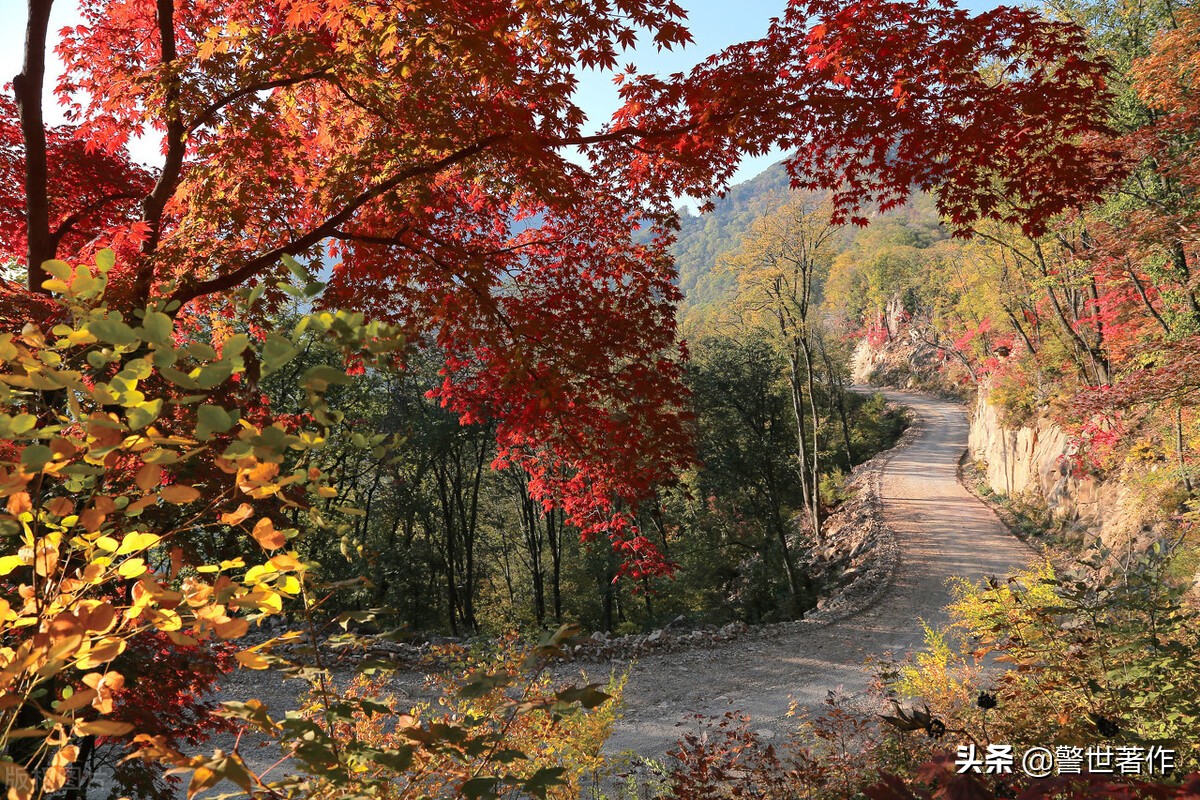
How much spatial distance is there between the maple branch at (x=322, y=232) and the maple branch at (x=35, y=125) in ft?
2.15

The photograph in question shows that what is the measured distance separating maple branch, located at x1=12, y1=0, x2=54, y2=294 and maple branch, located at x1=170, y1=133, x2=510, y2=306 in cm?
65

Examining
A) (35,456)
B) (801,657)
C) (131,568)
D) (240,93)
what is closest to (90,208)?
(240,93)

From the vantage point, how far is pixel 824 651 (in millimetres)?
8898

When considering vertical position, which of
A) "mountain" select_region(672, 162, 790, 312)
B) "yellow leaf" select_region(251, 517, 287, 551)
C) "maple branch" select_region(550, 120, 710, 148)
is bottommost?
"yellow leaf" select_region(251, 517, 287, 551)

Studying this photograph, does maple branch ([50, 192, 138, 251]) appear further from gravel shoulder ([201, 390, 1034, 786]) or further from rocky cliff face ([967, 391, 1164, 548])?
rocky cliff face ([967, 391, 1164, 548])

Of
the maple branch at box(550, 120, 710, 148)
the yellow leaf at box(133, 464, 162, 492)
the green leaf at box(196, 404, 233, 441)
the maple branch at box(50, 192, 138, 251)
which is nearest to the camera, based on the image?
the green leaf at box(196, 404, 233, 441)

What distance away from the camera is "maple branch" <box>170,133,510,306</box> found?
10.7ft

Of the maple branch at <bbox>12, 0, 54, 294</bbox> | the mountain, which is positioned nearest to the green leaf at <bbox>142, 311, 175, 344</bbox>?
the maple branch at <bbox>12, 0, 54, 294</bbox>

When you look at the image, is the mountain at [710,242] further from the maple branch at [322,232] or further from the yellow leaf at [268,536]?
the yellow leaf at [268,536]

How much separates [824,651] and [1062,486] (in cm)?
→ 768

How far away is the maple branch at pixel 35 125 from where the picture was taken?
10.2 ft

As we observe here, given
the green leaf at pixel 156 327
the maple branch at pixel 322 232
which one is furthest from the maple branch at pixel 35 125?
the green leaf at pixel 156 327

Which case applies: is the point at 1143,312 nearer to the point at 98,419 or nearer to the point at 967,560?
the point at 967,560

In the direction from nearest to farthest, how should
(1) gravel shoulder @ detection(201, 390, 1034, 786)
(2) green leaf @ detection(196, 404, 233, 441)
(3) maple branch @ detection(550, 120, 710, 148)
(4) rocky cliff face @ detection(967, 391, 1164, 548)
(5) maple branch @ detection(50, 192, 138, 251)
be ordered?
(2) green leaf @ detection(196, 404, 233, 441) → (3) maple branch @ detection(550, 120, 710, 148) → (5) maple branch @ detection(50, 192, 138, 251) → (1) gravel shoulder @ detection(201, 390, 1034, 786) → (4) rocky cliff face @ detection(967, 391, 1164, 548)
